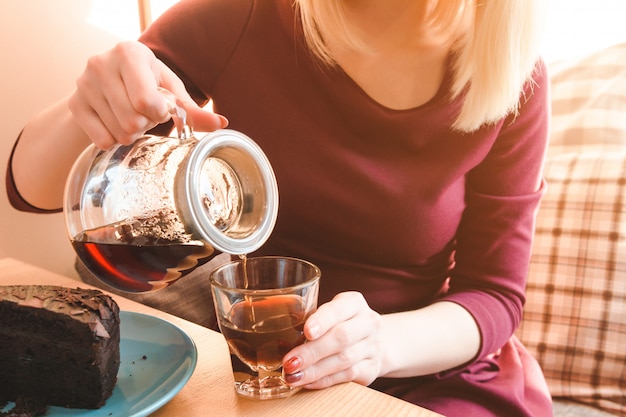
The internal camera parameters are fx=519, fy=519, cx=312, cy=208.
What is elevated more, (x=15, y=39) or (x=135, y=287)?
(x=15, y=39)

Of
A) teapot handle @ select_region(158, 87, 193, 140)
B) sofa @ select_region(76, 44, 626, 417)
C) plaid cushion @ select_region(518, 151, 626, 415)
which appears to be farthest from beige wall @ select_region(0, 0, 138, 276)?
plaid cushion @ select_region(518, 151, 626, 415)

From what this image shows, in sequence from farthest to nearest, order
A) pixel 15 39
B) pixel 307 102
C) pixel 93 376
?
pixel 15 39, pixel 307 102, pixel 93 376

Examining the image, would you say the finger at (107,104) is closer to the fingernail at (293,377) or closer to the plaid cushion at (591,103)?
the fingernail at (293,377)

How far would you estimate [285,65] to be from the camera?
849 mm

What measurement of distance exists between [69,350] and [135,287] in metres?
0.09

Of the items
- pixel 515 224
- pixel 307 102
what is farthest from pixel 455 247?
pixel 307 102

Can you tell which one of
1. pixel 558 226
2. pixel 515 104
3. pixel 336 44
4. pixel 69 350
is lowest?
pixel 558 226

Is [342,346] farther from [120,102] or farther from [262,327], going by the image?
[120,102]

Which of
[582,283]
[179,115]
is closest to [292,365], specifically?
[179,115]

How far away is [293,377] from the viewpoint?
1.69 ft

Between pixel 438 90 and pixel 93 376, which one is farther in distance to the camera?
pixel 438 90

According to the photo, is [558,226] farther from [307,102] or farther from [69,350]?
[69,350]

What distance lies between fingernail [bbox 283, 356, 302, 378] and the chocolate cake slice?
18 centimetres

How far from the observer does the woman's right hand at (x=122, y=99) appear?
0.53 metres
